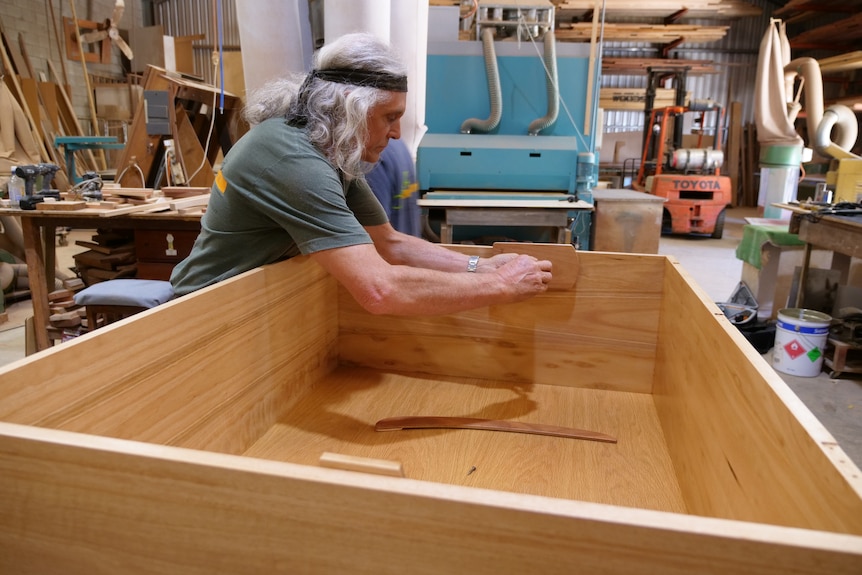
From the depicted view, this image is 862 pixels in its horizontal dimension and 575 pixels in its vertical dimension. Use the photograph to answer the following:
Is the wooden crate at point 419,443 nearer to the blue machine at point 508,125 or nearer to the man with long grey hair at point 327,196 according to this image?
the man with long grey hair at point 327,196

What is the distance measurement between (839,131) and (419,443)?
521 centimetres

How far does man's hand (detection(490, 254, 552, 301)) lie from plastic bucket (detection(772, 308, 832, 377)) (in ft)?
6.95

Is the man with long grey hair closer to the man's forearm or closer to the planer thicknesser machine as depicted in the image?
the man's forearm

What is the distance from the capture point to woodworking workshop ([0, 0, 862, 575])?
555 millimetres

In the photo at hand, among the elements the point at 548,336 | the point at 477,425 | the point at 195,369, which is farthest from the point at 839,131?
the point at 195,369

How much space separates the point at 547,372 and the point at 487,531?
1327 mm

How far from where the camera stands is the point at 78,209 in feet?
9.70

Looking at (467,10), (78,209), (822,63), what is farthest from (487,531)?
(822,63)

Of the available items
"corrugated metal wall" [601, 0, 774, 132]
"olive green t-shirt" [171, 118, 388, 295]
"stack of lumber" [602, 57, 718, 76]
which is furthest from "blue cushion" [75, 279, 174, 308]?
"corrugated metal wall" [601, 0, 774, 132]

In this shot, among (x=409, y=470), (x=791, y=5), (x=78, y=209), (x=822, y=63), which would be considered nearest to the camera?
(x=409, y=470)

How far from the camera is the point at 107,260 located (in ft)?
11.3

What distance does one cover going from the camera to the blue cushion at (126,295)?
2258mm

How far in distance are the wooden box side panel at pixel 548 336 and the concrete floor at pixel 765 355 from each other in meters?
1.03

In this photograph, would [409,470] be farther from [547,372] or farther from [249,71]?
[249,71]
